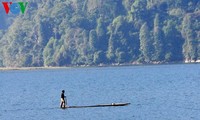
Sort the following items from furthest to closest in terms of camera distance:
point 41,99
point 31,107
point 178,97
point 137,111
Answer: point 41,99
point 178,97
point 31,107
point 137,111

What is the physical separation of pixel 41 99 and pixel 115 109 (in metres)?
30.3

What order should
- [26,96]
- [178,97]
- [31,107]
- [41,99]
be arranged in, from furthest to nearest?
[26,96] < [41,99] < [178,97] < [31,107]

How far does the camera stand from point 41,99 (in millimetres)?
126000

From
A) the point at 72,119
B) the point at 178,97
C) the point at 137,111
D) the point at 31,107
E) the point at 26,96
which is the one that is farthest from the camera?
the point at 26,96

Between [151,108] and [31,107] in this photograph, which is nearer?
[151,108]

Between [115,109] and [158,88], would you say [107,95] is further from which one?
[115,109]

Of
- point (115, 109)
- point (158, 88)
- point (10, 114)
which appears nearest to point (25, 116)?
point (10, 114)

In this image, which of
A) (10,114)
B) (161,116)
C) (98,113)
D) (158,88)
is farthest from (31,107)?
(158,88)

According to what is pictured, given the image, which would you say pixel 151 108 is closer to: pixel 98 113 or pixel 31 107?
pixel 98 113

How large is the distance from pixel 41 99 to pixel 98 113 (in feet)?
106

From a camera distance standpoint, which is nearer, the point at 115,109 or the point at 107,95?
the point at 115,109

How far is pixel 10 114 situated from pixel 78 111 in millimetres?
8716

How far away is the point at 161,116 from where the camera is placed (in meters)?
90.5

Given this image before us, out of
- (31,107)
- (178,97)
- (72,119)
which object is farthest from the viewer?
(178,97)
